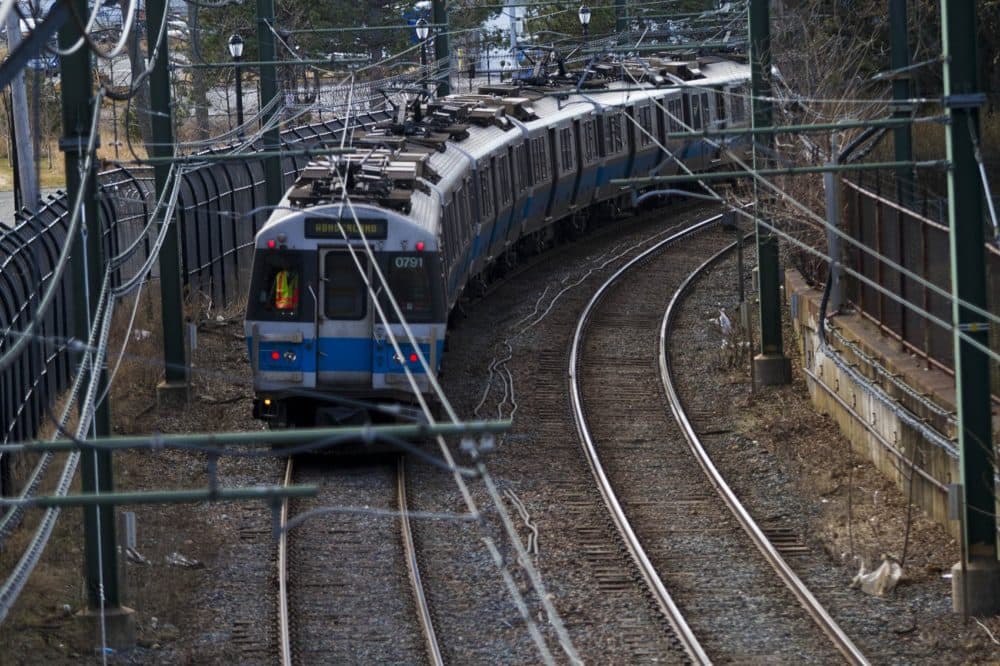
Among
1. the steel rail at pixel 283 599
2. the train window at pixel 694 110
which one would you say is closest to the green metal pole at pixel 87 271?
the steel rail at pixel 283 599

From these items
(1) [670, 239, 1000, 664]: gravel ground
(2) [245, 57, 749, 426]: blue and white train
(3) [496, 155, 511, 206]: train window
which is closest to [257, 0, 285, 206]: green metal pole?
(2) [245, 57, 749, 426]: blue and white train

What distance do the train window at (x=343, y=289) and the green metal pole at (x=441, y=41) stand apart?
13.4 meters

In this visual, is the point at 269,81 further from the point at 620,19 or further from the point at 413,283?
the point at 620,19

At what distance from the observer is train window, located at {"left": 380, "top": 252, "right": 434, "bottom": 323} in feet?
56.5

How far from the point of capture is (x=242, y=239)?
3038cm

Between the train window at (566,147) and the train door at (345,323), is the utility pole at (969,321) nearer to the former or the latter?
the train door at (345,323)

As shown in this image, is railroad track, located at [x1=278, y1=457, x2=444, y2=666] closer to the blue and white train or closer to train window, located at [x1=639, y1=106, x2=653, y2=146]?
the blue and white train

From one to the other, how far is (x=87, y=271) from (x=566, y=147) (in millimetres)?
19526

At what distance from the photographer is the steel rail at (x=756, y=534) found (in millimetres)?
11969

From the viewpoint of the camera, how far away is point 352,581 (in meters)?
13.9

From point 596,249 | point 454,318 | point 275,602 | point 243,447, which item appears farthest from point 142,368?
point 596,249

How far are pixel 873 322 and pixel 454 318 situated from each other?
7587 millimetres

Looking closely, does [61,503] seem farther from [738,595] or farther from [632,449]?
[632,449]

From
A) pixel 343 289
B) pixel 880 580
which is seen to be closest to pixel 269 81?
pixel 343 289
